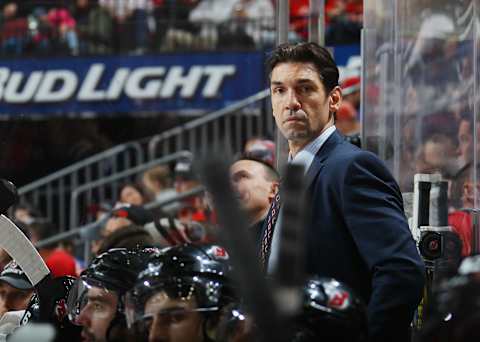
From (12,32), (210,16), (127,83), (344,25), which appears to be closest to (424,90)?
(344,25)

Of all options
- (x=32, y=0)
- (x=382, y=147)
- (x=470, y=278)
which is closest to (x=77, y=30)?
(x=32, y=0)

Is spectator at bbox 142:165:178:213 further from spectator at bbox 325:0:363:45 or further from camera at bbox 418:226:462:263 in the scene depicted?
camera at bbox 418:226:462:263

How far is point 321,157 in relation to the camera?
134 inches

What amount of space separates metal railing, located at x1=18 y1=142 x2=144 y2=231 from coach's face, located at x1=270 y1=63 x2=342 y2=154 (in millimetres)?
8623

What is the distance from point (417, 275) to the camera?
3.21 meters

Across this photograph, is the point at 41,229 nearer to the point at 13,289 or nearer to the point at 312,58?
the point at 13,289

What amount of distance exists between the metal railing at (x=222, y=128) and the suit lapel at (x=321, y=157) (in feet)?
27.1

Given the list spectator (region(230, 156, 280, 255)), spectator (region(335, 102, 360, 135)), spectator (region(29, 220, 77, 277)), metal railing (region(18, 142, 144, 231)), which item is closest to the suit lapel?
spectator (region(230, 156, 280, 255))

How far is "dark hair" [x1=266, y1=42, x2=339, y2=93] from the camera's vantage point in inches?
135

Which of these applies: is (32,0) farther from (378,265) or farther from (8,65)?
(378,265)

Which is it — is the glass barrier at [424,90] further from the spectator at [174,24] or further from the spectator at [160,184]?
the spectator at [174,24]

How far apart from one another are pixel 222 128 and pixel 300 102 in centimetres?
883

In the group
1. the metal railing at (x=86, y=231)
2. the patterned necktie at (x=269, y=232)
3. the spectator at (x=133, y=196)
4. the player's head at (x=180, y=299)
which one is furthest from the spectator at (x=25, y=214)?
the player's head at (x=180, y=299)

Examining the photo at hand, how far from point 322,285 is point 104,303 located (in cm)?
67
